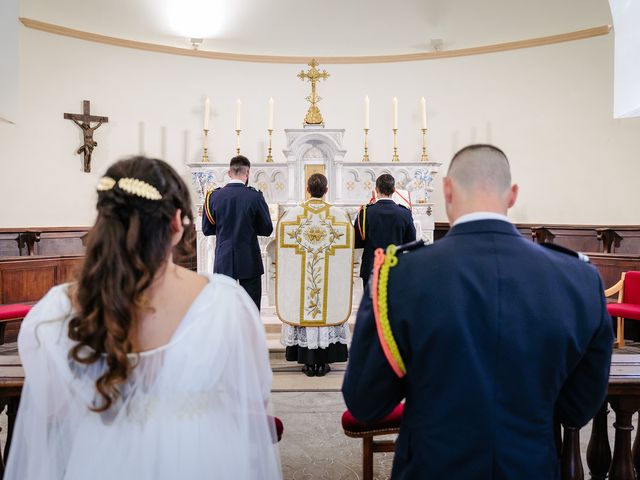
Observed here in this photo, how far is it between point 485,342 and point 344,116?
773cm

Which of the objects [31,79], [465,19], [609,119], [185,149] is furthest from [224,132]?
[609,119]

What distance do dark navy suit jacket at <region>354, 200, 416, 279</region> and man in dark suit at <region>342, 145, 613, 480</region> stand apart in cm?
312

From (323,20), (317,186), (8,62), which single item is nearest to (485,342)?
(317,186)

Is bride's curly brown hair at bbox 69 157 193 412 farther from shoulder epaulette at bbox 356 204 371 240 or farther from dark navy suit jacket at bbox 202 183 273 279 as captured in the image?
shoulder epaulette at bbox 356 204 371 240

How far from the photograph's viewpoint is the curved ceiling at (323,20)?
7.05 metres

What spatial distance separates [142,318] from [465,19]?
295 inches

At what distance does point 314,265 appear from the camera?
14.7ft

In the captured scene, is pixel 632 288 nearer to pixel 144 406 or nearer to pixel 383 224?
pixel 383 224

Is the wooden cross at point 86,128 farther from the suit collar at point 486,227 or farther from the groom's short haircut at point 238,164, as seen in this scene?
the suit collar at point 486,227

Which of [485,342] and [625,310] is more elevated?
[485,342]

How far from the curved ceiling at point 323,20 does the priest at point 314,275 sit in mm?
4205

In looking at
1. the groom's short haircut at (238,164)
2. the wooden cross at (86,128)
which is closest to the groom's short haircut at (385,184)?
the groom's short haircut at (238,164)

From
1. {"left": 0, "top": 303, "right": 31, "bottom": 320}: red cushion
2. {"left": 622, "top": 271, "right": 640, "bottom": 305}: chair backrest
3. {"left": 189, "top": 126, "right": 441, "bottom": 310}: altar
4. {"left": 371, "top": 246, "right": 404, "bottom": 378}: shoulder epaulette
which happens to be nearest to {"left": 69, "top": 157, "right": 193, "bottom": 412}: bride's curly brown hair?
{"left": 371, "top": 246, "right": 404, "bottom": 378}: shoulder epaulette

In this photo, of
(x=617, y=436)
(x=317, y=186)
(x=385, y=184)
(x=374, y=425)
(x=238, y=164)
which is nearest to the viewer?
(x=617, y=436)
